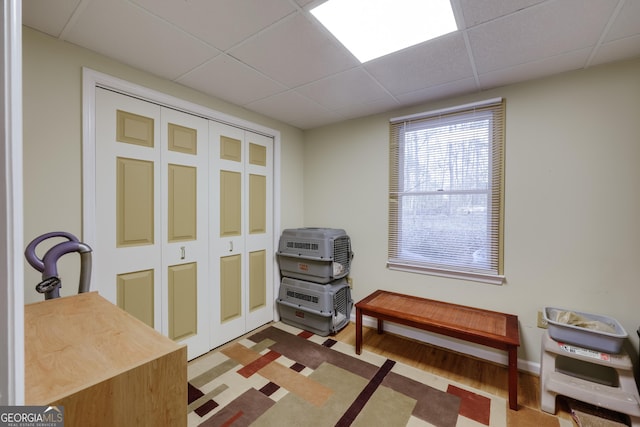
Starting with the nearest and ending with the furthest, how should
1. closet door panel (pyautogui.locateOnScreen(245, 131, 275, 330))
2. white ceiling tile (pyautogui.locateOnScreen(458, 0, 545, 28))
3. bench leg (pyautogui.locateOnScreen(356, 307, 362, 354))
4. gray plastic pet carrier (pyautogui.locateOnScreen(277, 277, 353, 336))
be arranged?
white ceiling tile (pyautogui.locateOnScreen(458, 0, 545, 28))
bench leg (pyautogui.locateOnScreen(356, 307, 362, 354))
gray plastic pet carrier (pyautogui.locateOnScreen(277, 277, 353, 336))
closet door panel (pyautogui.locateOnScreen(245, 131, 275, 330))

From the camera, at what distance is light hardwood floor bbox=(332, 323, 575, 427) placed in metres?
1.72

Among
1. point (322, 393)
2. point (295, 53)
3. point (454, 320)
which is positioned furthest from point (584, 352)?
point (295, 53)

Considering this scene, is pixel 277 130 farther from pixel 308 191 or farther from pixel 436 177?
pixel 436 177

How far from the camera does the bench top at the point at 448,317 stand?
1.89 m

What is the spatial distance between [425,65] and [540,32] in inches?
25.3

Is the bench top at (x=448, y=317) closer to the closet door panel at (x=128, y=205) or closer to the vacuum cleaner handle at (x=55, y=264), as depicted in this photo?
the closet door panel at (x=128, y=205)

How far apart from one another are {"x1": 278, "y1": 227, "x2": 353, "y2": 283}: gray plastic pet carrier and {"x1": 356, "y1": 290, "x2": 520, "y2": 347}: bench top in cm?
49

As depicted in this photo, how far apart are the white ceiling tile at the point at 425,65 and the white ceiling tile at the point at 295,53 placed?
10.7 inches

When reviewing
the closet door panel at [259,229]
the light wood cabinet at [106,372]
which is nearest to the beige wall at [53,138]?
the light wood cabinet at [106,372]

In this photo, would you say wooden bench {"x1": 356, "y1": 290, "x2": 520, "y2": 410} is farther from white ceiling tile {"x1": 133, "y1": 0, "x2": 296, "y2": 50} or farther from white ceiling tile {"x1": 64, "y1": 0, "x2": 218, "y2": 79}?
white ceiling tile {"x1": 64, "y1": 0, "x2": 218, "y2": 79}

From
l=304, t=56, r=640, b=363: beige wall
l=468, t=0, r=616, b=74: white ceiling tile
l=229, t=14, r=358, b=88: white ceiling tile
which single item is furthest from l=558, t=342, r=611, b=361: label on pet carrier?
l=229, t=14, r=358, b=88: white ceiling tile

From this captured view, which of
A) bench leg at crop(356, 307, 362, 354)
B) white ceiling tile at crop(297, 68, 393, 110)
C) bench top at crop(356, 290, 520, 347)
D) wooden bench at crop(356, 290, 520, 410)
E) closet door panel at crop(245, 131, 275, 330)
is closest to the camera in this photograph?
wooden bench at crop(356, 290, 520, 410)

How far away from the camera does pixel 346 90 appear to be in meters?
2.34

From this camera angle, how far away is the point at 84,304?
1.31 m
